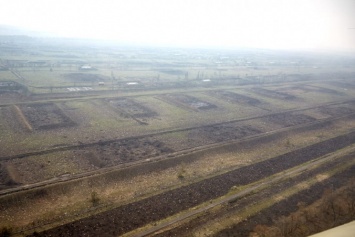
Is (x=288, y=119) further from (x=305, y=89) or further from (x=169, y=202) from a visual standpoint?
(x=305, y=89)

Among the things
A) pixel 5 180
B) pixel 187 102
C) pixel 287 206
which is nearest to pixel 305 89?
pixel 187 102

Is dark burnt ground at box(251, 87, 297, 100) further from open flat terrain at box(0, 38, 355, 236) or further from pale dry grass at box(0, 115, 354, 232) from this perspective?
pale dry grass at box(0, 115, 354, 232)

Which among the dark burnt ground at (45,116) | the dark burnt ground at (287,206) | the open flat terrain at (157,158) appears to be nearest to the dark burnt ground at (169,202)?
the open flat terrain at (157,158)

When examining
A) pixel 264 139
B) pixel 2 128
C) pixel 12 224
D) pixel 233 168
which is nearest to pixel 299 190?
pixel 233 168

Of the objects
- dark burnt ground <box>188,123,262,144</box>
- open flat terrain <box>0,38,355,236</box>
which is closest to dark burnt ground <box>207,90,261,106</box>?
open flat terrain <box>0,38,355,236</box>

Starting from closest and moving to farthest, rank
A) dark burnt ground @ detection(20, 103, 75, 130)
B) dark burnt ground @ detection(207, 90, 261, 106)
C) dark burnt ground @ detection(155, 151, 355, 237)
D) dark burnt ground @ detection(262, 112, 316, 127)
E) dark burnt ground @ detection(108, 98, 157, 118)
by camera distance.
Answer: dark burnt ground @ detection(155, 151, 355, 237), dark burnt ground @ detection(20, 103, 75, 130), dark burnt ground @ detection(108, 98, 157, 118), dark burnt ground @ detection(262, 112, 316, 127), dark burnt ground @ detection(207, 90, 261, 106)

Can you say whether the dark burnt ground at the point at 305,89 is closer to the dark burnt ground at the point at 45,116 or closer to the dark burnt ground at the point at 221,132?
the dark burnt ground at the point at 221,132
